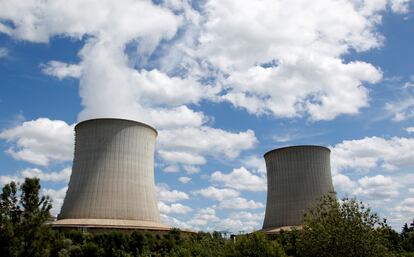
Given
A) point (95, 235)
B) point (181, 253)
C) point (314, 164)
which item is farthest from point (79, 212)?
point (314, 164)

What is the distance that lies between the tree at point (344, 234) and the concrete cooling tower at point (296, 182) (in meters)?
19.5

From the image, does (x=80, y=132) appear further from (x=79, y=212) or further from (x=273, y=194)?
(x=273, y=194)

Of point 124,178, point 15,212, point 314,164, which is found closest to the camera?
point 15,212

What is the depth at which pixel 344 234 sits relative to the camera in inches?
558

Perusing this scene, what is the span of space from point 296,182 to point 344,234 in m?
20.6

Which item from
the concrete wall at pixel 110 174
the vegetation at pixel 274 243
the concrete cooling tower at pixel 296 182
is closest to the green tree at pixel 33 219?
the vegetation at pixel 274 243

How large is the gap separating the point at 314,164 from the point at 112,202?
1515 cm

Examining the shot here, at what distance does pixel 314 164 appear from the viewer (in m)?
34.7

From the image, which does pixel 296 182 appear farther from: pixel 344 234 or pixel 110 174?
pixel 344 234

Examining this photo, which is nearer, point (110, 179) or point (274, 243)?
point (274, 243)

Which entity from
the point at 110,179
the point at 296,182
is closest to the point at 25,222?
the point at 110,179

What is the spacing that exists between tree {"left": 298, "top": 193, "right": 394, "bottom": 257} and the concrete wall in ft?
51.1

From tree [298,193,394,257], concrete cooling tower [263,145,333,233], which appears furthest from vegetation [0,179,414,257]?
concrete cooling tower [263,145,333,233]

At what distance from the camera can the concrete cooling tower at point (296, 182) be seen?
113 feet
